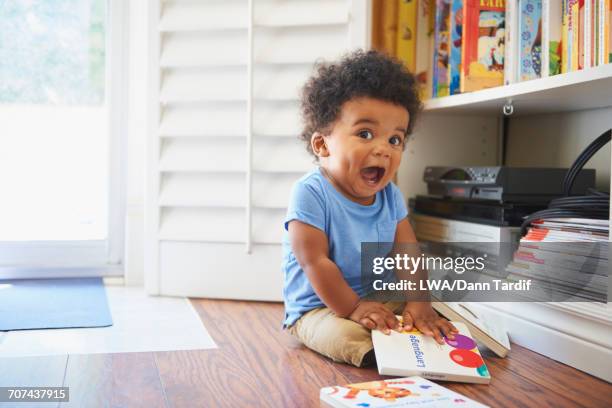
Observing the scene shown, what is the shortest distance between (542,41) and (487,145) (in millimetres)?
532

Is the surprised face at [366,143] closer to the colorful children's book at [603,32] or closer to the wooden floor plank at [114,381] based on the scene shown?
the colorful children's book at [603,32]

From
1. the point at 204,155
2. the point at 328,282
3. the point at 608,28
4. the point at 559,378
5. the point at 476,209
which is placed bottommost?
the point at 559,378

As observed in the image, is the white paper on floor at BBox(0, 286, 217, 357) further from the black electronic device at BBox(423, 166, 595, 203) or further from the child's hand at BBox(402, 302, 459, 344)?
the black electronic device at BBox(423, 166, 595, 203)

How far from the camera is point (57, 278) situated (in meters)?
2.02

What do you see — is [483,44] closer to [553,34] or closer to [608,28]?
[553,34]

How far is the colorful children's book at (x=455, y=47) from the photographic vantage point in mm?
1691

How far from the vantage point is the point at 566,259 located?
129 centimetres

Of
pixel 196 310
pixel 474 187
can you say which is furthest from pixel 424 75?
pixel 196 310

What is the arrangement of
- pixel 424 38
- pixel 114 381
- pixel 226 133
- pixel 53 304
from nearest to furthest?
pixel 114 381, pixel 53 304, pixel 226 133, pixel 424 38

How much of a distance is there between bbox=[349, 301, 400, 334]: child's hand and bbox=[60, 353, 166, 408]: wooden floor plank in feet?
1.21

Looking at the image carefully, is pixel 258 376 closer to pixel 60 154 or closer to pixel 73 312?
pixel 73 312

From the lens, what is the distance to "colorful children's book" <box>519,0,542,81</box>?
4.85ft

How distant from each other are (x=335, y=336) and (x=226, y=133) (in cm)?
73

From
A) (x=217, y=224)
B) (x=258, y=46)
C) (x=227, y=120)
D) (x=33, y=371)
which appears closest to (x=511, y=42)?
(x=258, y=46)
